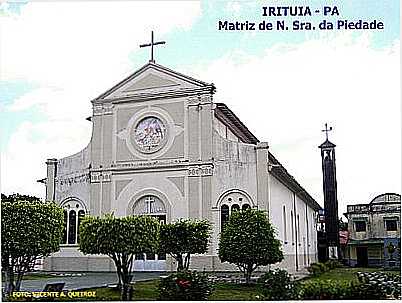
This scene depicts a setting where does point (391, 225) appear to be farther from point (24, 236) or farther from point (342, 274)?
point (24, 236)

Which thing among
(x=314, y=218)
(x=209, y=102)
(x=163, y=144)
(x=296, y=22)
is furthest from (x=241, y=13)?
(x=314, y=218)

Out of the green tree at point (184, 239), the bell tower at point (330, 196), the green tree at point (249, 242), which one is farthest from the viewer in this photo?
the green tree at point (184, 239)

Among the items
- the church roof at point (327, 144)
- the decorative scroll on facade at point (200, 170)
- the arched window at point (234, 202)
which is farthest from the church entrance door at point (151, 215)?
the church roof at point (327, 144)

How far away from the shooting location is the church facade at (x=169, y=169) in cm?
973

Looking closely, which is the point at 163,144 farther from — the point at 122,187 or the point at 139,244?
the point at 139,244

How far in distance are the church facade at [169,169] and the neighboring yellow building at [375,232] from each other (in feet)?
2.01

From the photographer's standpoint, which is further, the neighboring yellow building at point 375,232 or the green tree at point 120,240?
the green tree at point 120,240

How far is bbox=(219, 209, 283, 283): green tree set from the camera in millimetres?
9305

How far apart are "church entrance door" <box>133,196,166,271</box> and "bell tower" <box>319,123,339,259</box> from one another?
7.27 feet

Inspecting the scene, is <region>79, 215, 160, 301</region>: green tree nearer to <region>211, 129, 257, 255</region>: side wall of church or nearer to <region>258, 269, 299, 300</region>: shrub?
<region>211, 129, 257, 255</region>: side wall of church

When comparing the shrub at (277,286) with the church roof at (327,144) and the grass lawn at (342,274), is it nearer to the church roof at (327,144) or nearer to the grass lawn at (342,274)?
the grass lawn at (342,274)

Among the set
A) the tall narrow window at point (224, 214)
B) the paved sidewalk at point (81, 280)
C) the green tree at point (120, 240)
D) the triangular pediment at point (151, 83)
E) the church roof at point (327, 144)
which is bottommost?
the paved sidewalk at point (81, 280)

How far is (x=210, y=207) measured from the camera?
9.91 m

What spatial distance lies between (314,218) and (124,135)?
2.89 m
